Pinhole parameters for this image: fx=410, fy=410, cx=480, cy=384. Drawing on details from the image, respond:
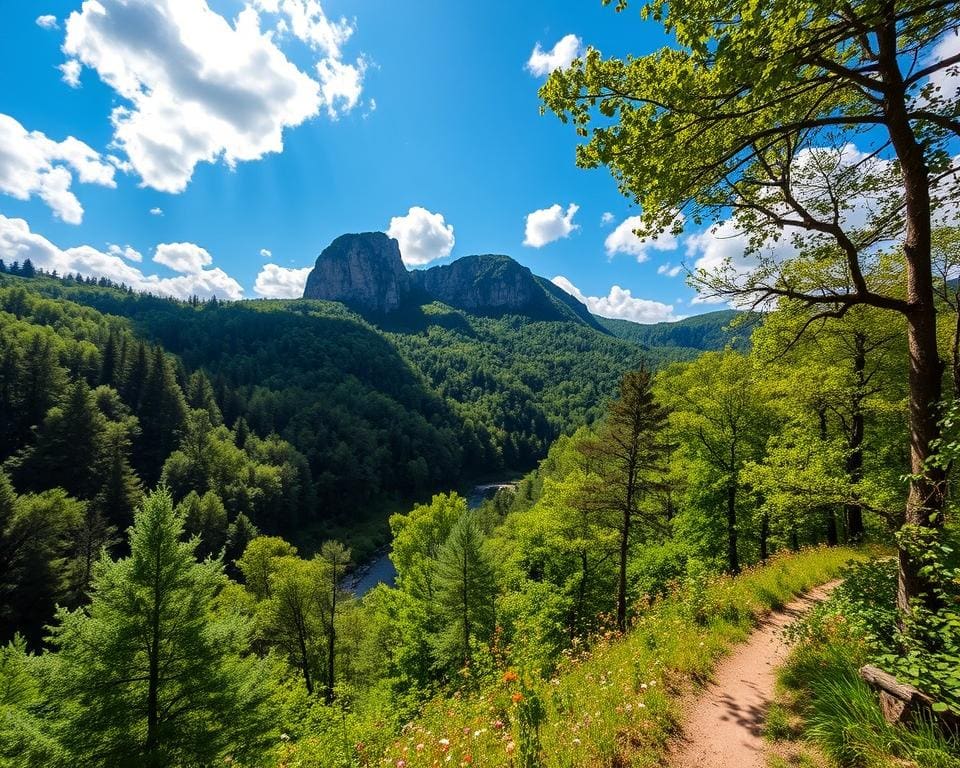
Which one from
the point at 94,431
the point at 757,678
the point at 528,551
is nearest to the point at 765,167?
the point at 757,678

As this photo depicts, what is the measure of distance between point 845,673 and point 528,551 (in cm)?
1927

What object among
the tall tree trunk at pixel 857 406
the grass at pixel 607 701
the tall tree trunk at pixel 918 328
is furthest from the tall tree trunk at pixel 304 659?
the tall tree trunk at pixel 918 328

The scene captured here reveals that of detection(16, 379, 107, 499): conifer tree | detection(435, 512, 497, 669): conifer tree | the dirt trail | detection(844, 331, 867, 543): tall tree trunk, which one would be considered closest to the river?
detection(435, 512, 497, 669): conifer tree

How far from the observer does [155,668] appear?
369 inches

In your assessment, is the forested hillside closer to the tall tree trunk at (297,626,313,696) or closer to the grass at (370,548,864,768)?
the tall tree trunk at (297,626,313,696)

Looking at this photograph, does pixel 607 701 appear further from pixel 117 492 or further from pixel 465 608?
pixel 117 492

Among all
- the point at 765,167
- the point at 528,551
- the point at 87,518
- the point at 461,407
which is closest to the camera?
the point at 765,167

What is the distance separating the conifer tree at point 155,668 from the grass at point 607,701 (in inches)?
205

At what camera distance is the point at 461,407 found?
5581 inches

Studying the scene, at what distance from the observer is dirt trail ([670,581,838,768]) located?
492cm

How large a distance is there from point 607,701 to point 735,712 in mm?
1908

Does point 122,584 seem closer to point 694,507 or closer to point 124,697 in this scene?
point 124,697

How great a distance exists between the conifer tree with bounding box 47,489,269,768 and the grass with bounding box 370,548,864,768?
205 inches

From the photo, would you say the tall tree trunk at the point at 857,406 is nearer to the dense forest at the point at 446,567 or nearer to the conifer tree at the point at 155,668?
the dense forest at the point at 446,567
